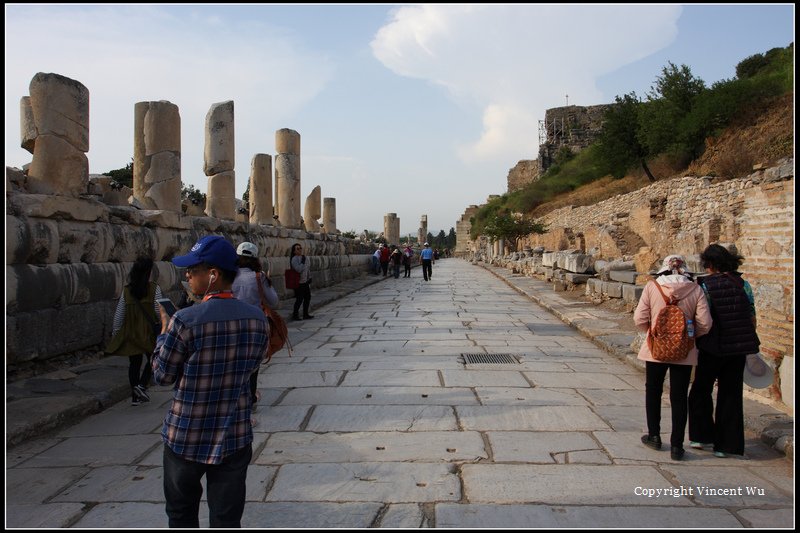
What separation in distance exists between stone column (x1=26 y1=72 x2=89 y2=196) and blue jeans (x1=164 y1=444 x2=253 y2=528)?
5.66 metres

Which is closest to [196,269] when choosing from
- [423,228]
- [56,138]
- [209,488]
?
[209,488]

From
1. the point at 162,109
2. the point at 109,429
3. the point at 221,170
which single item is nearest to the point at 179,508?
the point at 109,429

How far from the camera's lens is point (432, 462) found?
421 centimetres

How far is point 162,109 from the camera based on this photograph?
10016 mm

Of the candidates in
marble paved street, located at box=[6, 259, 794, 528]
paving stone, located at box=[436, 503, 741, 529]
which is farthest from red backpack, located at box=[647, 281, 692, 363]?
paving stone, located at box=[436, 503, 741, 529]

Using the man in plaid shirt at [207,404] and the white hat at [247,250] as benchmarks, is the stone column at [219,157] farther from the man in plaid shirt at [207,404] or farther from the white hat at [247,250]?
the man in plaid shirt at [207,404]

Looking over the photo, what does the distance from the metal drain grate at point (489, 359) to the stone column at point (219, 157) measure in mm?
7281

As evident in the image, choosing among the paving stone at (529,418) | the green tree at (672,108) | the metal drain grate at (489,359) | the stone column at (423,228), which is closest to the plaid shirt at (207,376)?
the paving stone at (529,418)

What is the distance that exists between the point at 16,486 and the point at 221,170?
32.9ft

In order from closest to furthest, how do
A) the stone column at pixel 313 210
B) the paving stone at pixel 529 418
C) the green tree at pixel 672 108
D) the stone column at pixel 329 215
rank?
the paving stone at pixel 529 418
the stone column at pixel 313 210
the stone column at pixel 329 215
the green tree at pixel 672 108

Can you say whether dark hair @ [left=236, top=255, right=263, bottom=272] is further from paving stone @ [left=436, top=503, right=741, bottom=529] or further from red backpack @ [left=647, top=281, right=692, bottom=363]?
red backpack @ [left=647, top=281, right=692, bottom=363]

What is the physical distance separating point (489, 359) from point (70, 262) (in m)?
5.09

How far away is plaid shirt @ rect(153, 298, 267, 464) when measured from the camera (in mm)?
2523

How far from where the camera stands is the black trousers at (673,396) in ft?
14.6
